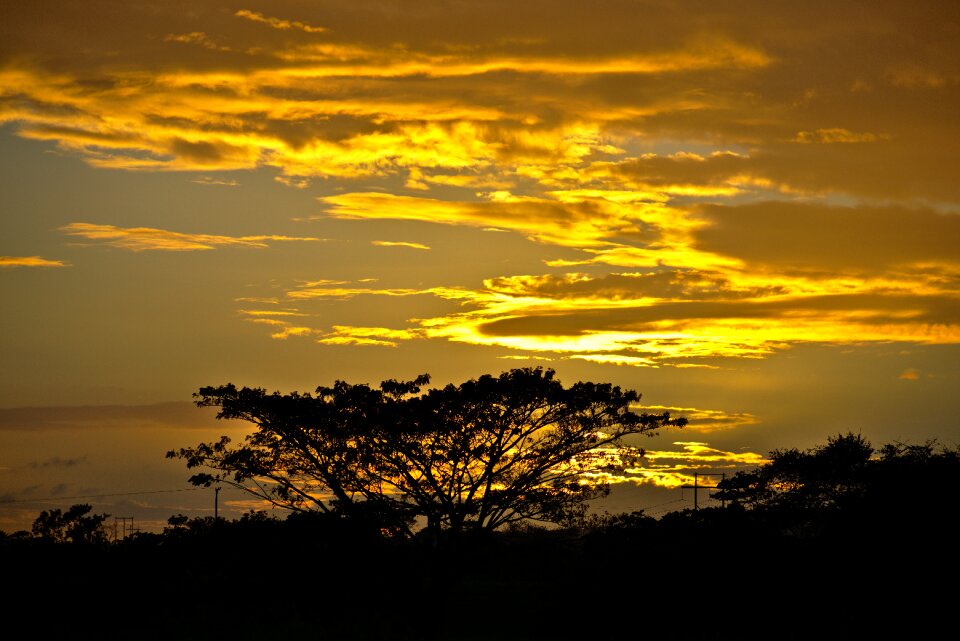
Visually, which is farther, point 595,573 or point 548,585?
point 548,585

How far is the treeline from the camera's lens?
43562 mm

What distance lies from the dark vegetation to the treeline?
10cm

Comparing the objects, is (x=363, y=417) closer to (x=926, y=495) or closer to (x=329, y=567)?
(x=329, y=567)

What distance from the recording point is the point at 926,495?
46219 millimetres

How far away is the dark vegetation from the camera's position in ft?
143

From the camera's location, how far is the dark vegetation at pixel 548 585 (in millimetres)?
43438

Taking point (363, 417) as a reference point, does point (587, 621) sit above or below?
below

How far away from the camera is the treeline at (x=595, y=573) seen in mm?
43562

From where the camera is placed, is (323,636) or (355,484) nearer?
(323,636)

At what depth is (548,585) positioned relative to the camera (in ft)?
197

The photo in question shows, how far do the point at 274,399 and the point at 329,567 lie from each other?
9.59m

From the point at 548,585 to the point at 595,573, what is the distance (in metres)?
7.43

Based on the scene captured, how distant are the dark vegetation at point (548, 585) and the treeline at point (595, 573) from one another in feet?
0.32

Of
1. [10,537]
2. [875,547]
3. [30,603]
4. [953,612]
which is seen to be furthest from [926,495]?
[10,537]
